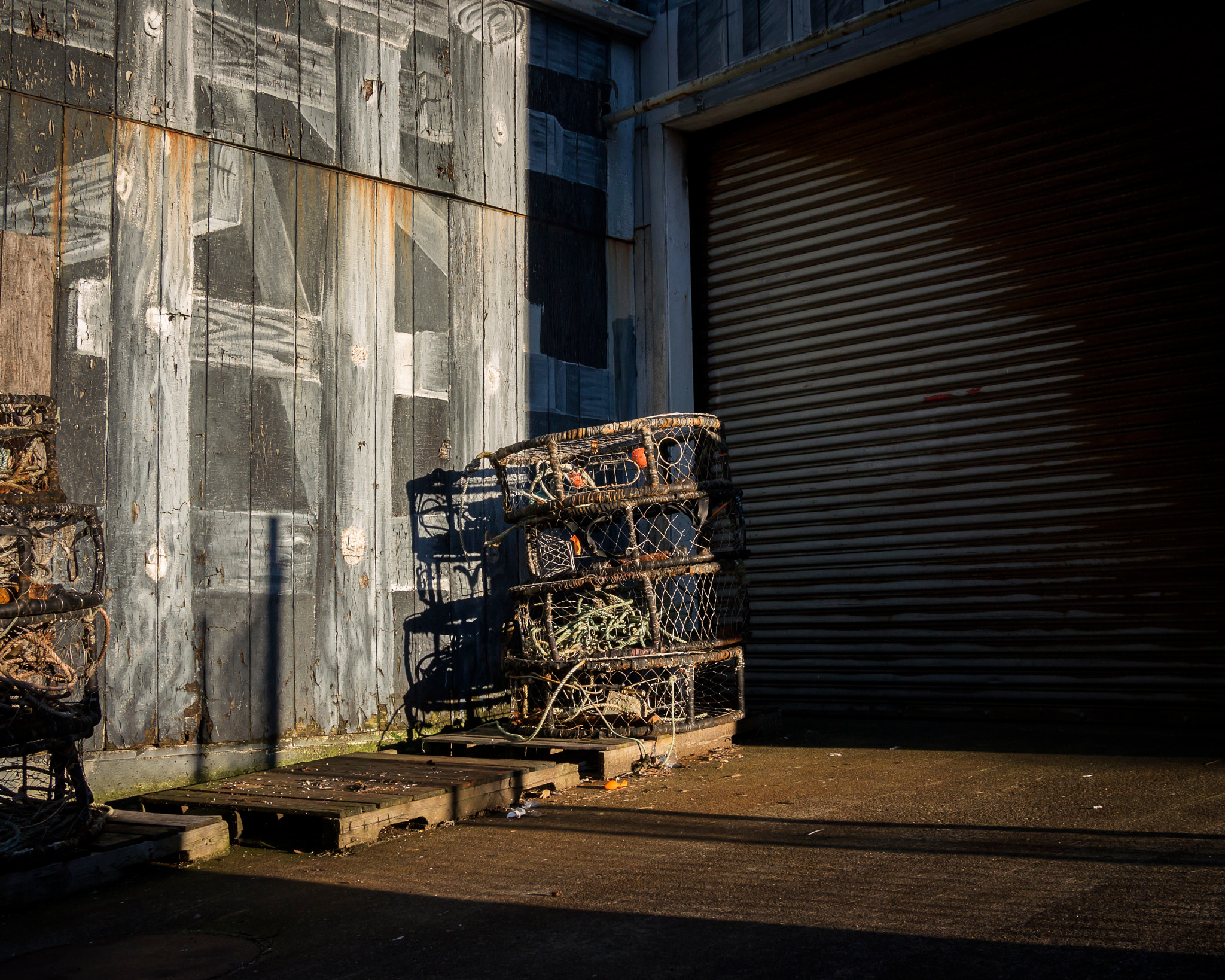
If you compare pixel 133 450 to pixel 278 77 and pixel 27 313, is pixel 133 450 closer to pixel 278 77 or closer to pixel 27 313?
pixel 27 313

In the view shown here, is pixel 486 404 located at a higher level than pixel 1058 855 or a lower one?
higher

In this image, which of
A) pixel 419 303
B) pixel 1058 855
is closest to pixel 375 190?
pixel 419 303

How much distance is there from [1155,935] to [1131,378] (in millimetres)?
4129

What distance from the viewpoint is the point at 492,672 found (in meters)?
6.50

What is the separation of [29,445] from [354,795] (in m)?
1.89

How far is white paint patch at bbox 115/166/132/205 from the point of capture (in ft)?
17.0

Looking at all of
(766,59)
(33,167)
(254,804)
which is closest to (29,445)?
(254,804)

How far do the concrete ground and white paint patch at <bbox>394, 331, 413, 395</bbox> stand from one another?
2.68 metres

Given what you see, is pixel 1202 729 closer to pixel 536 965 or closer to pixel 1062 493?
pixel 1062 493

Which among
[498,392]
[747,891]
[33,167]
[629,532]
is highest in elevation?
[33,167]

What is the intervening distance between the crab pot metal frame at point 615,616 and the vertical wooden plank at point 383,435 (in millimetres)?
823

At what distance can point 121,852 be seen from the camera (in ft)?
12.1

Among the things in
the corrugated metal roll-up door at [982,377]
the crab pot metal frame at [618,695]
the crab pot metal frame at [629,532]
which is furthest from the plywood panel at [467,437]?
the corrugated metal roll-up door at [982,377]

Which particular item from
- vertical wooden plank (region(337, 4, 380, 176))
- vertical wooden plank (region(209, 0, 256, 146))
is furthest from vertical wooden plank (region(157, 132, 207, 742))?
vertical wooden plank (region(337, 4, 380, 176))
